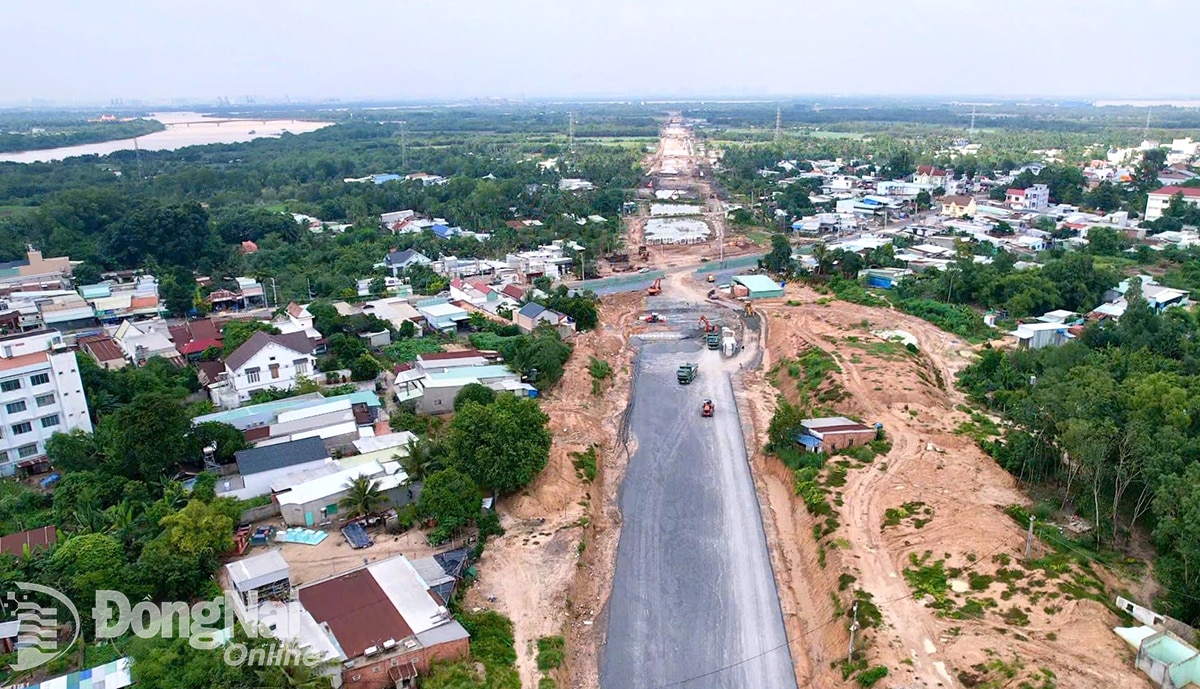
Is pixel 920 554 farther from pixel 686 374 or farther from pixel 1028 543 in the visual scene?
pixel 686 374

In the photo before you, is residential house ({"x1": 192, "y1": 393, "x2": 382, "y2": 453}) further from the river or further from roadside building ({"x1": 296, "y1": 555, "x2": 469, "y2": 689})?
the river

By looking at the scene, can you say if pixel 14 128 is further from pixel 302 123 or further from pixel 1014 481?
pixel 1014 481

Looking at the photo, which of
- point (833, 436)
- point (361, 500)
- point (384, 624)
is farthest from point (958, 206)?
point (384, 624)

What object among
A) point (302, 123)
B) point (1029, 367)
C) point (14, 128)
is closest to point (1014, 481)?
point (1029, 367)

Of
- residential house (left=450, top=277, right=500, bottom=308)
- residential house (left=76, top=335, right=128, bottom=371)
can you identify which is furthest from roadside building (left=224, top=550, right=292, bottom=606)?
residential house (left=450, top=277, right=500, bottom=308)

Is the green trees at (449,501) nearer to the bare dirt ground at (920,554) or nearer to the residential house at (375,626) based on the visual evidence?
the residential house at (375,626)

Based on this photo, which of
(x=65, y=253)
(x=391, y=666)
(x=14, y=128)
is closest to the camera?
(x=391, y=666)
